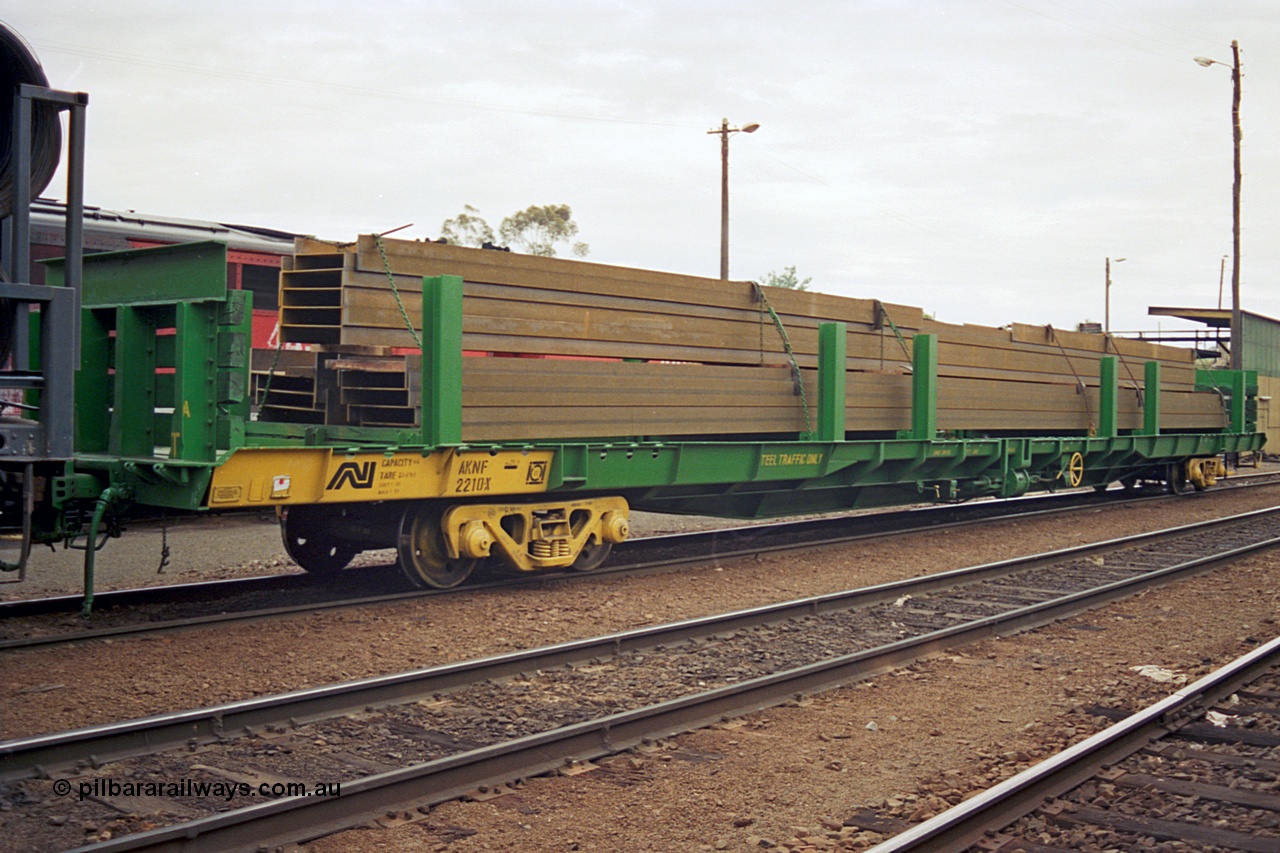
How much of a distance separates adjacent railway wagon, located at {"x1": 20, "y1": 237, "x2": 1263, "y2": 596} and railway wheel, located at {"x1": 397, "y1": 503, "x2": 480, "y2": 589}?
23mm

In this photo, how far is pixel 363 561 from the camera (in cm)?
1117

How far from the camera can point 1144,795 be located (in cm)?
466

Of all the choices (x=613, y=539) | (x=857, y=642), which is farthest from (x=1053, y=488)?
(x=857, y=642)

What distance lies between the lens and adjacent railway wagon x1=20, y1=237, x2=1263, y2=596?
296 inches

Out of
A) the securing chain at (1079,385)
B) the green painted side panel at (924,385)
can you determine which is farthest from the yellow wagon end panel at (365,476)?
the securing chain at (1079,385)

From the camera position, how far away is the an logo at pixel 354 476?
7887mm

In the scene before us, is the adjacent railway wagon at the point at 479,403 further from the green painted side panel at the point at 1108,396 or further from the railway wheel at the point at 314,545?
the green painted side panel at the point at 1108,396

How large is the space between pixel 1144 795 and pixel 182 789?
3949 mm

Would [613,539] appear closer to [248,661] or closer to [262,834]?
[248,661]

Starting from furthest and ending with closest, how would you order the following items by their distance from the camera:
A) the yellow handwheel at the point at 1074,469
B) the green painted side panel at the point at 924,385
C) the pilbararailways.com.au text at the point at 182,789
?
1. the yellow handwheel at the point at 1074,469
2. the green painted side panel at the point at 924,385
3. the pilbararailways.com.au text at the point at 182,789

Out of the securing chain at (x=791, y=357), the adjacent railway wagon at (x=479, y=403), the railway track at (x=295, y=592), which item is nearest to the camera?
the railway track at (x=295, y=592)

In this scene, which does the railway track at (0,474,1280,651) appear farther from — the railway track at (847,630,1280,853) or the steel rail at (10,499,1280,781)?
the railway track at (847,630,1280,853)

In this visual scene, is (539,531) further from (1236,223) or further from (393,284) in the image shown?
(1236,223)

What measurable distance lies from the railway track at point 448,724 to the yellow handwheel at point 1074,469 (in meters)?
7.44
